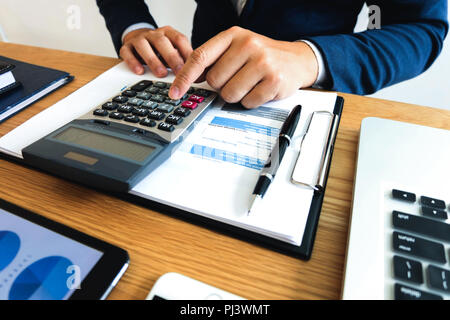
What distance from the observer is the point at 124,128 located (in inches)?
11.9

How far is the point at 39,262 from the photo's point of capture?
0.65ft

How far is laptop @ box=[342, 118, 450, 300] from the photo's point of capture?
0.60ft

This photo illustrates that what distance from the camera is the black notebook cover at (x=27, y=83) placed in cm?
39

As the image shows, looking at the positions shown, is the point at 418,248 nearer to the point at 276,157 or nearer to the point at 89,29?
the point at 276,157

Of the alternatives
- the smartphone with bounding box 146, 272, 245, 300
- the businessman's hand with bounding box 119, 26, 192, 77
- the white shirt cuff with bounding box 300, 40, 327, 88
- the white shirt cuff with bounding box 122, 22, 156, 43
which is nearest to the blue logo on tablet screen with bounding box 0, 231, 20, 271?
the smartphone with bounding box 146, 272, 245, 300

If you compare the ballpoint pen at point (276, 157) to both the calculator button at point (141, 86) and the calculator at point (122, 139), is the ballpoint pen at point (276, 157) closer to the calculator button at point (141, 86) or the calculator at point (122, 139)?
the calculator at point (122, 139)

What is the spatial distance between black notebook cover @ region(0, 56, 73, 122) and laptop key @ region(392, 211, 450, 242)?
480mm

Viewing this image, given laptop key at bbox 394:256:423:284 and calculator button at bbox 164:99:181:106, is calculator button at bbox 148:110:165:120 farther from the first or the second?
laptop key at bbox 394:256:423:284

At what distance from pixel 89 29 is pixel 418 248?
5.23 feet

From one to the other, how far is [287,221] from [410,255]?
0.09 meters

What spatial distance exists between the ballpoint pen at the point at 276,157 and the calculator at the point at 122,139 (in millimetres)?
101

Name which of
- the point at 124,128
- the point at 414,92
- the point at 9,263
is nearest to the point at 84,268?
the point at 9,263

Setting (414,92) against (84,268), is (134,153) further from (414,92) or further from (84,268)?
(414,92)
